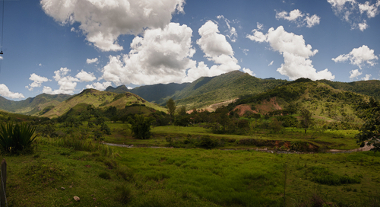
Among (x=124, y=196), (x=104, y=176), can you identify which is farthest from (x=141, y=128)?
(x=124, y=196)

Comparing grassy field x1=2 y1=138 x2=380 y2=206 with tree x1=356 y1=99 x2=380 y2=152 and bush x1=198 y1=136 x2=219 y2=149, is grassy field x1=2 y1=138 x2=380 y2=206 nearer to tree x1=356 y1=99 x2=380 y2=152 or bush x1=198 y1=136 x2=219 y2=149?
tree x1=356 y1=99 x2=380 y2=152

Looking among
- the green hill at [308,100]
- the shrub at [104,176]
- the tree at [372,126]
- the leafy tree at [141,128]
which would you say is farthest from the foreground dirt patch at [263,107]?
the shrub at [104,176]

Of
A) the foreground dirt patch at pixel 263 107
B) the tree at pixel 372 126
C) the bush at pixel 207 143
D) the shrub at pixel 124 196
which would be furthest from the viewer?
the foreground dirt patch at pixel 263 107

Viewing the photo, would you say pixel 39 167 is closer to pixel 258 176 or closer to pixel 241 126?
pixel 258 176

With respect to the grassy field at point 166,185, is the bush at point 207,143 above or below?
below

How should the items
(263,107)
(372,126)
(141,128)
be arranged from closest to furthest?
(372,126) < (141,128) < (263,107)

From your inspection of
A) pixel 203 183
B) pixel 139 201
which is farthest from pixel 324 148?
pixel 139 201

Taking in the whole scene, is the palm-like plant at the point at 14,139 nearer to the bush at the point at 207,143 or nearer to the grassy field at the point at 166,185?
the grassy field at the point at 166,185

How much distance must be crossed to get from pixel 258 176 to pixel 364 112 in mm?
10673

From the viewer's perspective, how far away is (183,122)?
84250 mm

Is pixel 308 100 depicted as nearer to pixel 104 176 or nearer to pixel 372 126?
pixel 372 126

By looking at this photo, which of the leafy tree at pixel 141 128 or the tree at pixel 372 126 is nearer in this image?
the tree at pixel 372 126

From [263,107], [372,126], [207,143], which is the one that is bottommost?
[207,143]

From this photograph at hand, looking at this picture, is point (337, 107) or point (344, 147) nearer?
point (344, 147)
